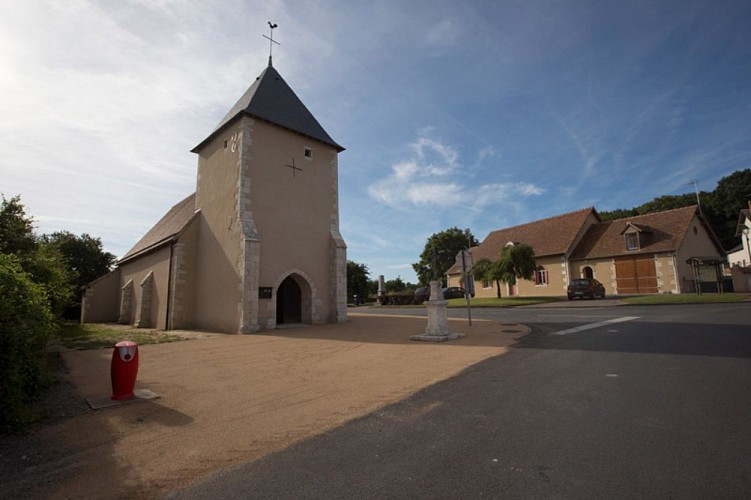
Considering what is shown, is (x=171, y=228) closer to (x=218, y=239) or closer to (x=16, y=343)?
(x=218, y=239)

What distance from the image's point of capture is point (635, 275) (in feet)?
87.8

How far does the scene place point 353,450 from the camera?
10.3 feet

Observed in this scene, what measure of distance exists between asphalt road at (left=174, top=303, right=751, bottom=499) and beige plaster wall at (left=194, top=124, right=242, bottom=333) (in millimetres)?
10513

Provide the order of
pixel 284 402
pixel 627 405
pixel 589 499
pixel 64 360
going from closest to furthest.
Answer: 1. pixel 589 499
2. pixel 627 405
3. pixel 284 402
4. pixel 64 360

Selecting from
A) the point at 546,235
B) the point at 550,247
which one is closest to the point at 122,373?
the point at 550,247

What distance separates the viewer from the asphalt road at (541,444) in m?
2.50

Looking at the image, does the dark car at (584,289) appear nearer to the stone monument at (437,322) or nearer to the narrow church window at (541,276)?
the narrow church window at (541,276)

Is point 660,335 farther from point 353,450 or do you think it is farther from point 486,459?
point 353,450

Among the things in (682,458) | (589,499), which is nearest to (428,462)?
(589,499)

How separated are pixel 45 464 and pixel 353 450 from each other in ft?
8.46

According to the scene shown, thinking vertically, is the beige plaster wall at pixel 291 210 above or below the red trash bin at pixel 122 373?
above

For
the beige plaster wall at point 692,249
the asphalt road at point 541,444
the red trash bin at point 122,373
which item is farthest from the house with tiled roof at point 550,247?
the red trash bin at point 122,373

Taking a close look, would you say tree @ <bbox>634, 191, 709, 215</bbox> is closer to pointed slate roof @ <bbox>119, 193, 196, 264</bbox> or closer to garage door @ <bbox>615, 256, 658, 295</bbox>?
garage door @ <bbox>615, 256, 658, 295</bbox>

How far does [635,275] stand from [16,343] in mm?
32355
